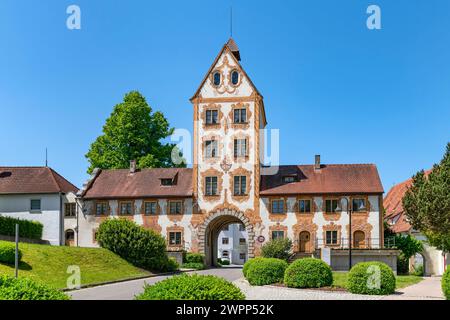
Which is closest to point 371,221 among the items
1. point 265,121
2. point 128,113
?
point 265,121

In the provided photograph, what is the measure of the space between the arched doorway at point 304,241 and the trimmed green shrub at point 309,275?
24.3m

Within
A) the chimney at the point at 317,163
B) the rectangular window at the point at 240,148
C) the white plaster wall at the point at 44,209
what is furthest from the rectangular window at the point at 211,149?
the white plaster wall at the point at 44,209

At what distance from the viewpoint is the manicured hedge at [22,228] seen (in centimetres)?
4353

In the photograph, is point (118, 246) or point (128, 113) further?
point (128, 113)

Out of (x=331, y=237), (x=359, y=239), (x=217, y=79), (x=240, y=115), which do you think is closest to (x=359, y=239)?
(x=359, y=239)

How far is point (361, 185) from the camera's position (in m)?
52.7

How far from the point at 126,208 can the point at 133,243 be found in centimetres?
1502

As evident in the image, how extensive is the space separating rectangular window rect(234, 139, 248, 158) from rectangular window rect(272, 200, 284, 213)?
555 centimetres

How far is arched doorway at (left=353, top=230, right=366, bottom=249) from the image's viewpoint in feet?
169

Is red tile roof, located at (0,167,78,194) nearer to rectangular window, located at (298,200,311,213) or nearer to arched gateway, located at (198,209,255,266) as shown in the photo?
arched gateway, located at (198,209,255,266)

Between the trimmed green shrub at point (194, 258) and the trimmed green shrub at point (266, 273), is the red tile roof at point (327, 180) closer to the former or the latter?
the trimmed green shrub at point (194, 258)
